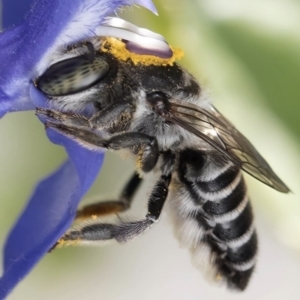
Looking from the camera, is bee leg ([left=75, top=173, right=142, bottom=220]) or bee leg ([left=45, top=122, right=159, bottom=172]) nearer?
bee leg ([left=45, top=122, right=159, bottom=172])

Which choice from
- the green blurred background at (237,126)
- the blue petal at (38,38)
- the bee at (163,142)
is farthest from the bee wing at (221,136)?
the green blurred background at (237,126)

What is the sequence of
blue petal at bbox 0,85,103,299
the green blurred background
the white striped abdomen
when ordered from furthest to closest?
the green blurred background → the white striped abdomen → blue petal at bbox 0,85,103,299

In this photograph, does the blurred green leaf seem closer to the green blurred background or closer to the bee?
the green blurred background

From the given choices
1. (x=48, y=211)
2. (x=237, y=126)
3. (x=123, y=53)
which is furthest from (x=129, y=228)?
(x=237, y=126)

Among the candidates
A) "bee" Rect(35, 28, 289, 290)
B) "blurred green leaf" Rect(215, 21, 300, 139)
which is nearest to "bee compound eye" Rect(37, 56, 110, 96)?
"bee" Rect(35, 28, 289, 290)

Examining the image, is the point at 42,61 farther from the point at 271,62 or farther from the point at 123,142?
the point at 271,62

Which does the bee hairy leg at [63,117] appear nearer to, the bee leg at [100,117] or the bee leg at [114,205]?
the bee leg at [100,117]
